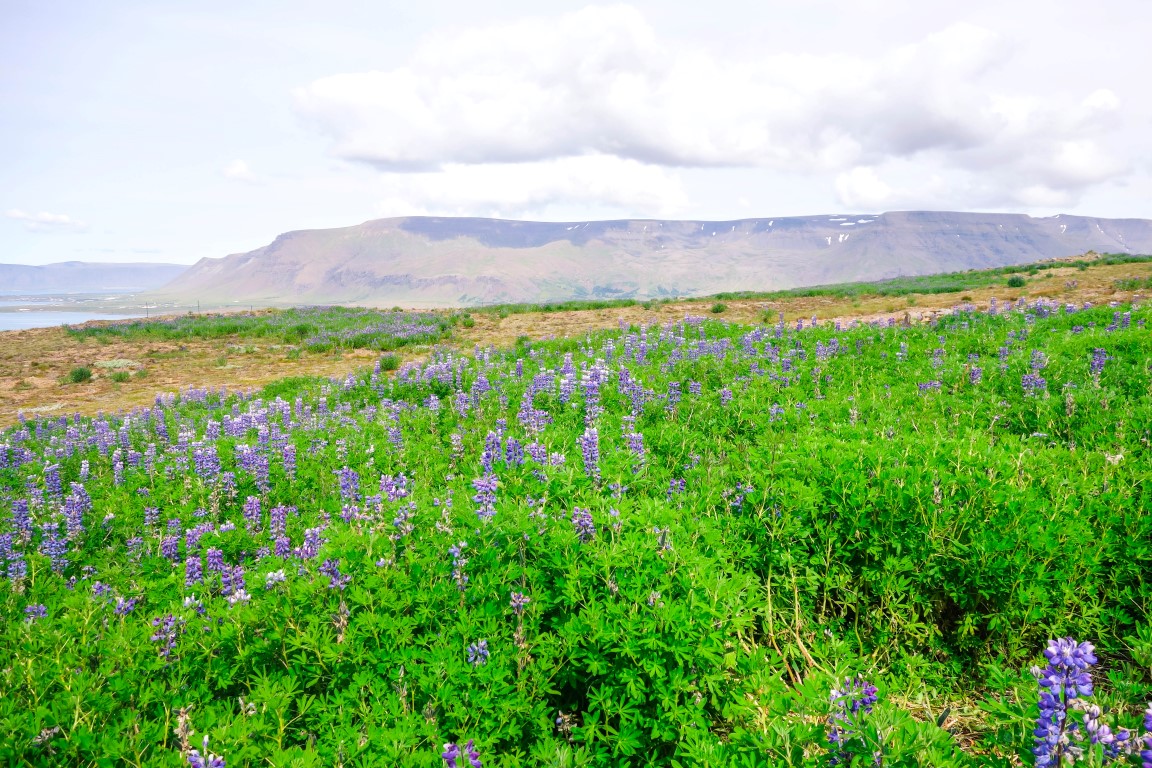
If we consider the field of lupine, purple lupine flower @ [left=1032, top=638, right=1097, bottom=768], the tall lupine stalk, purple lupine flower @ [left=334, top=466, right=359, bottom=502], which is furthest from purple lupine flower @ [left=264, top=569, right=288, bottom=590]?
purple lupine flower @ [left=1032, top=638, right=1097, bottom=768]

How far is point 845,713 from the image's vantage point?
7.20ft

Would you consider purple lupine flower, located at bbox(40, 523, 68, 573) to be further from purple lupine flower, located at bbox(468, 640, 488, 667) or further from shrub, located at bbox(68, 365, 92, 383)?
shrub, located at bbox(68, 365, 92, 383)

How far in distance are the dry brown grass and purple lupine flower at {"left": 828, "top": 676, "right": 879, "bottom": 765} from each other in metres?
14.3

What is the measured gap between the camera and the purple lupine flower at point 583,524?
3414 mm

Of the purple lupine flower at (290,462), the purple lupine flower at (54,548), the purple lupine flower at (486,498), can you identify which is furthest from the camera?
the purple lupine flower at (290,462)

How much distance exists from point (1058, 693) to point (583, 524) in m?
2.20

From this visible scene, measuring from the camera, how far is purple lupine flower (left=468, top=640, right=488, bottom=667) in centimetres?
271

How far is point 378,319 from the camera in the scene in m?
28.3

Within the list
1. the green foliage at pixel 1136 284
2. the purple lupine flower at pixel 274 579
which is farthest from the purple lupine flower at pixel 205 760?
the green foliage at pixel 1136 284

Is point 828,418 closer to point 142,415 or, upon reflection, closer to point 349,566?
point 349,566

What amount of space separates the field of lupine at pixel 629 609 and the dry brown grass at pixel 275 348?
434 inches

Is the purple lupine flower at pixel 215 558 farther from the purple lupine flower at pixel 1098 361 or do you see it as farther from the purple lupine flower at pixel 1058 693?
the purple lupine flower at pixel 1098 361

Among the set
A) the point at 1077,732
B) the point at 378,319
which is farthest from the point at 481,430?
the point at 378,319

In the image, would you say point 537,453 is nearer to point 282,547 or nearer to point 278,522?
point 282,547
